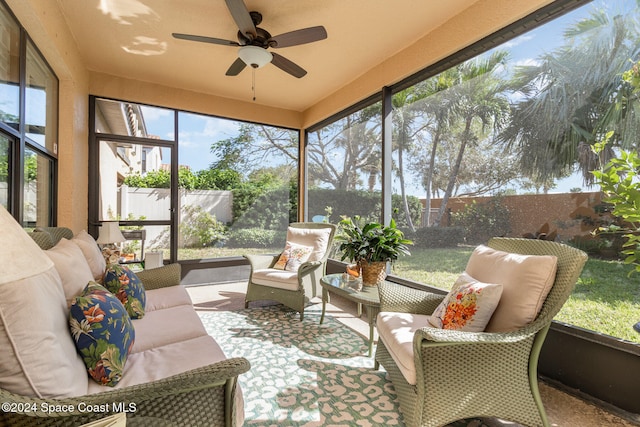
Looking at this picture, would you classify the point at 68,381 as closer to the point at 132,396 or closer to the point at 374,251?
the point at 132,396

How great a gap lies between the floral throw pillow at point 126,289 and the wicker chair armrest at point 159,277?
59 cm

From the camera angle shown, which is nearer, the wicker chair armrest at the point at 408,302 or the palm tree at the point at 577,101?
the palm tree at the point at 577,101

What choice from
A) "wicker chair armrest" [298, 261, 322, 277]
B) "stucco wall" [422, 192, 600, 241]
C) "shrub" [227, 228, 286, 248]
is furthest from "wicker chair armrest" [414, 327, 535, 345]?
"shrub" [227, 228, 286, 248]

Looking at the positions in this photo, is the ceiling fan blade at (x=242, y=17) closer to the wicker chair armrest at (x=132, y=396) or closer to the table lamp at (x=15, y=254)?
the table lamp at (x=15, y=254)

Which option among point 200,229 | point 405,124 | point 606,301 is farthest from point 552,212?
point 200,229

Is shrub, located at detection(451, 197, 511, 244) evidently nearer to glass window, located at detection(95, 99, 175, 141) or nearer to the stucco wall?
the stucco wall

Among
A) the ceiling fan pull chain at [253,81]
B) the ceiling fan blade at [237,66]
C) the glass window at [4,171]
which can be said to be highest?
the ceiling fan pull chain at [253,81]

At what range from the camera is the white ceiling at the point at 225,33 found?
102 inches

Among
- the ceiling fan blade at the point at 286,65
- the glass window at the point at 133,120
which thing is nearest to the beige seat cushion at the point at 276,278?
the ceiling fan blade at the point at 286,65

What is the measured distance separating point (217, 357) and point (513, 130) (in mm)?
2606

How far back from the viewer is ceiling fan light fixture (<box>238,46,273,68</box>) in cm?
262

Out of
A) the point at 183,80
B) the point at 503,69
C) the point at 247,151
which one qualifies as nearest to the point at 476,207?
the point at 503,69

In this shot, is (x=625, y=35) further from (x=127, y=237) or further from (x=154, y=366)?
(x=127, y=237)

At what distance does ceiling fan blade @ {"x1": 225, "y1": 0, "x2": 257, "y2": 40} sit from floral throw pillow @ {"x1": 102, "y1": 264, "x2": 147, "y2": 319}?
→ 197cm
